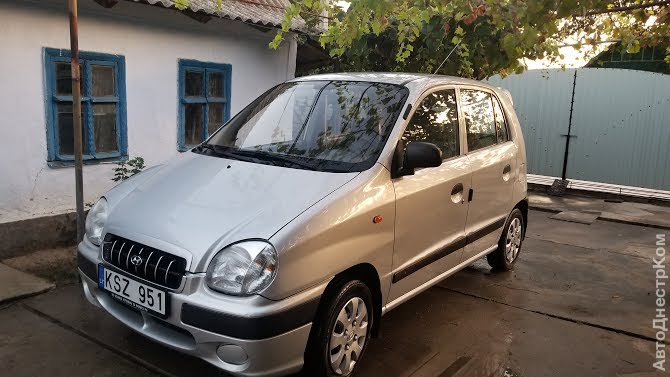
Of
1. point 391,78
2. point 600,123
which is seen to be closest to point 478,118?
point 391,78

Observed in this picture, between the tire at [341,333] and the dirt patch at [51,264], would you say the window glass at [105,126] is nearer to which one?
the dirt patch at [51,264]

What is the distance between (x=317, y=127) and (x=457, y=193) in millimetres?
1147

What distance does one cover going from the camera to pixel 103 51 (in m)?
5.61

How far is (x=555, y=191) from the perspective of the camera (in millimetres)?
10148

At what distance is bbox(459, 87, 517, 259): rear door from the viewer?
13.6ft

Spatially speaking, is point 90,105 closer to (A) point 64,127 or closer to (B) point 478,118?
(A) point 64,127

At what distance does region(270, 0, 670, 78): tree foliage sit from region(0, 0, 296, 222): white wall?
1.01 metres

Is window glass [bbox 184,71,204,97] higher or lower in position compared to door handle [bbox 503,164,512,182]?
higher

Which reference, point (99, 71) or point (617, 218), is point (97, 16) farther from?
point (617, 218)

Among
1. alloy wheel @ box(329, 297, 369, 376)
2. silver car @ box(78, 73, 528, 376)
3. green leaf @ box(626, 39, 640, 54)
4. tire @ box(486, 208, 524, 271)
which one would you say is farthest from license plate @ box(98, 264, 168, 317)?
green leaf @ box(626, 39, 640, 54)

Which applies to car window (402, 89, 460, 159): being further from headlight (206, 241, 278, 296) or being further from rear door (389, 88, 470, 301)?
headlight (206, 241, 278, 296)

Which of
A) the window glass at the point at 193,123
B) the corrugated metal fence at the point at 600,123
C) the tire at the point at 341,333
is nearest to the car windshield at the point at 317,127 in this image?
the tire at the point at 341,333

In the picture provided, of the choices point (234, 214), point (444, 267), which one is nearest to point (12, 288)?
point (234, 214)

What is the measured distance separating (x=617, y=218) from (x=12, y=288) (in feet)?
25.4
